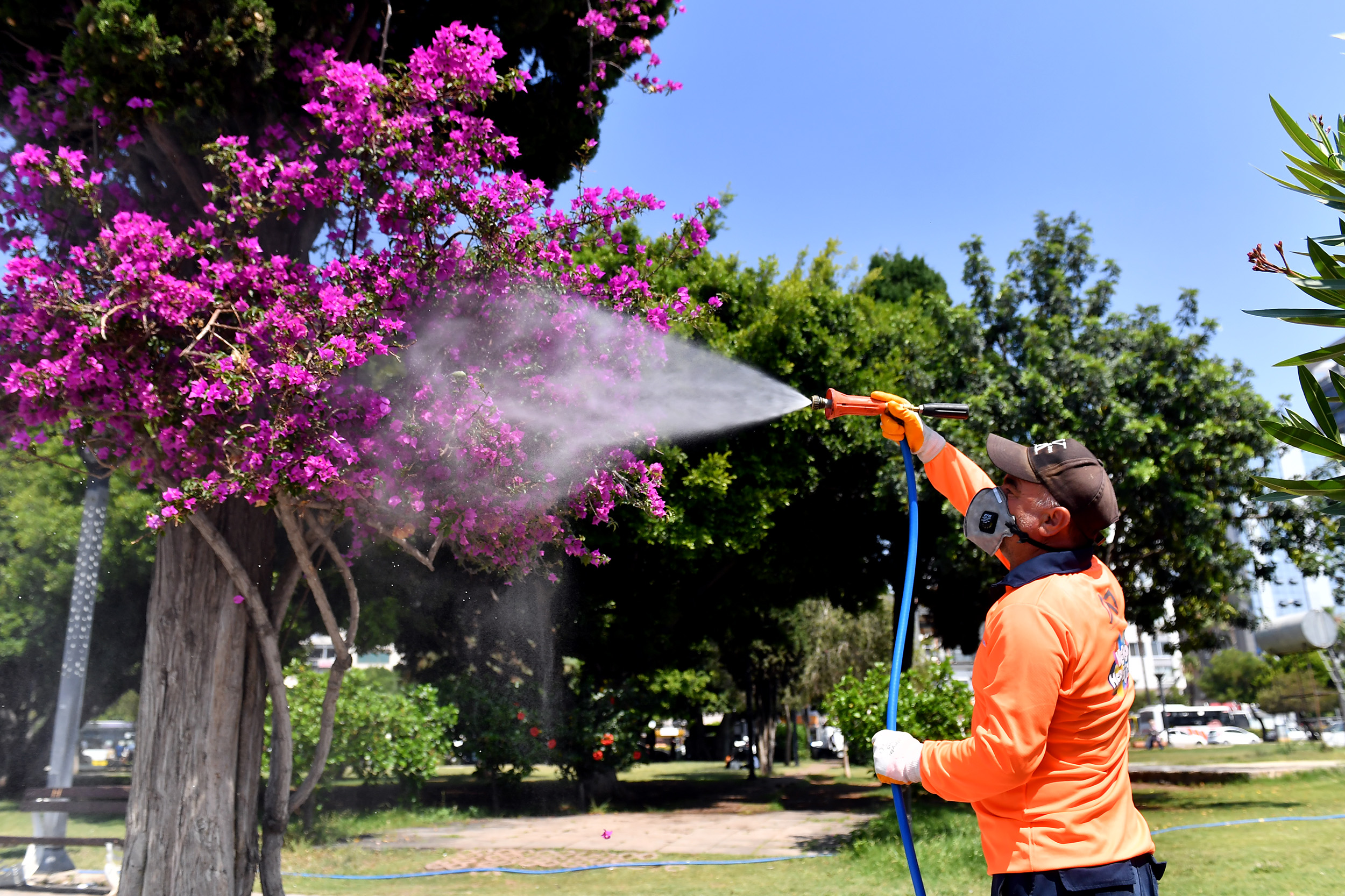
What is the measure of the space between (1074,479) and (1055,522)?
13 centimetres

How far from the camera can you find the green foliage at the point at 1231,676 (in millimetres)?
52625

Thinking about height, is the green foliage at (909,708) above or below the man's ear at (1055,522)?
below

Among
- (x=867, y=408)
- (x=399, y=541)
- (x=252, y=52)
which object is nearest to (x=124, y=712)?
(x=399, y=541)

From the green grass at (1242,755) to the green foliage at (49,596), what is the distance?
945 inches

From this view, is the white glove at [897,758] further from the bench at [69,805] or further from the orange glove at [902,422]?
the bench at [69,805]

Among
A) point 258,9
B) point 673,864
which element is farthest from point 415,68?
point 673,864

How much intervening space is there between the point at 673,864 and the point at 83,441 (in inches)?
280

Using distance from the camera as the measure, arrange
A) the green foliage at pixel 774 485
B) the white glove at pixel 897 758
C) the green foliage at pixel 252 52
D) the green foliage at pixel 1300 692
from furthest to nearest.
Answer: the green foliage at pixel 1300 692
the green foliage at pixel 774 485
the green foliage at pixel 252 52
the white glove at pixel 897 758

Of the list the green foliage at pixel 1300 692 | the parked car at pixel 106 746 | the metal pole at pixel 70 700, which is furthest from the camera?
the green foliage at pixel 1300 692

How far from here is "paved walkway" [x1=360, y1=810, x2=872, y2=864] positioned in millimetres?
11008

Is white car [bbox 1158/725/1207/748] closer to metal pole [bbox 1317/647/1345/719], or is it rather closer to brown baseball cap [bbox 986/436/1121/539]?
metal pole [bbox 1317/647/1345/719]

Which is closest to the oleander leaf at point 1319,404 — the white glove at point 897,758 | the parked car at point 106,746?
the white glove at point 897,758

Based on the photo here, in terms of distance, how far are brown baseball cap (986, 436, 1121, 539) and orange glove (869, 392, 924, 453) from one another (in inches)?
27.7

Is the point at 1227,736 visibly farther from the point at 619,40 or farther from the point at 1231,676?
the point at 619,40
